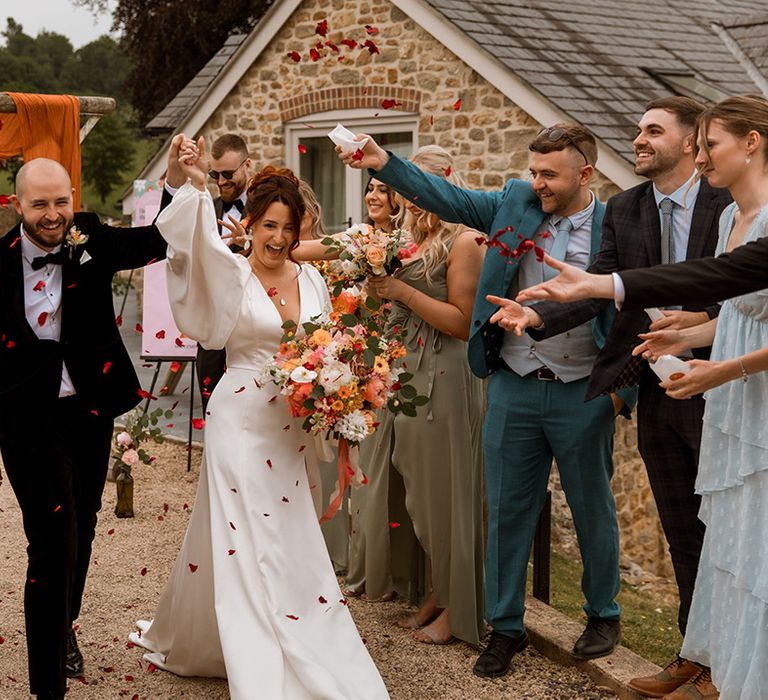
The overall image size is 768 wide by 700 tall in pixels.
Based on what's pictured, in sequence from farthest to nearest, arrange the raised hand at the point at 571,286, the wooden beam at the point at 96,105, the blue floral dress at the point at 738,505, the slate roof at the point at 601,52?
1. the slate roof at the point at 601,52
2. the wooden beam at the point at 96,105
3. the blue floral dress at the point at 738,505
4. the raised hand at the point at 571,286

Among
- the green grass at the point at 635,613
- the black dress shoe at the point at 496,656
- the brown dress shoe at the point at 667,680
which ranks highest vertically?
the brown dress shoe at the point at 667,680

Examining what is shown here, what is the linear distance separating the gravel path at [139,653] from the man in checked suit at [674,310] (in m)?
0.64

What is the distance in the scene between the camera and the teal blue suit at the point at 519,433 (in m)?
4.95

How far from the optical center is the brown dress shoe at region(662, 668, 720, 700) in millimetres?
4523

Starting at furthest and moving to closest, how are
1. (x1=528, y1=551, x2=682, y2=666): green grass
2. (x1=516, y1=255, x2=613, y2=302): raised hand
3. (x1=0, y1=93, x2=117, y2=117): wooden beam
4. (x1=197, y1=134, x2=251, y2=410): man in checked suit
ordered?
(x1=0, y1=93, x2=117, y2=117): wooden beam
(x1=528, y1=551, x2=682, y2=666): green grass
(x1=197, y1=134, x2=251, y2=410): man in checked suit
(x1=516, y1=255, x2=613, y2=302): raised hand

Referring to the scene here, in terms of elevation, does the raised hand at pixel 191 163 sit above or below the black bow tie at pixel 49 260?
above

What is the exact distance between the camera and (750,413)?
12.5ft

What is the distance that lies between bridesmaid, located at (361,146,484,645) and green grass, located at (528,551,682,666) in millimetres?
1687

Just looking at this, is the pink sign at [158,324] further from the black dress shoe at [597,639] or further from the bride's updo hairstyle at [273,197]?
the black dress shoe at [597,639]

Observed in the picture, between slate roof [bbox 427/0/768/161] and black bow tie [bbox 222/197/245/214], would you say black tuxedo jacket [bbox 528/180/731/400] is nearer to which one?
black bow tie [bbox 222/197/245/214]

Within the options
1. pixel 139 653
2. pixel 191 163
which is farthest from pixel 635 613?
pixel 191 163

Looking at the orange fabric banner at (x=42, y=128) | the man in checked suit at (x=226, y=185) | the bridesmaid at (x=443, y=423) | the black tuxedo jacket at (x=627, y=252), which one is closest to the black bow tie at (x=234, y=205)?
the man in checked suit at (x=226, y=185)

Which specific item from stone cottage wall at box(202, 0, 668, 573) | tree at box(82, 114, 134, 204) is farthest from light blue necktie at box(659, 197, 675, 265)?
tree at box(82, 114, 134, 204)

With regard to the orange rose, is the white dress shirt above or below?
above
